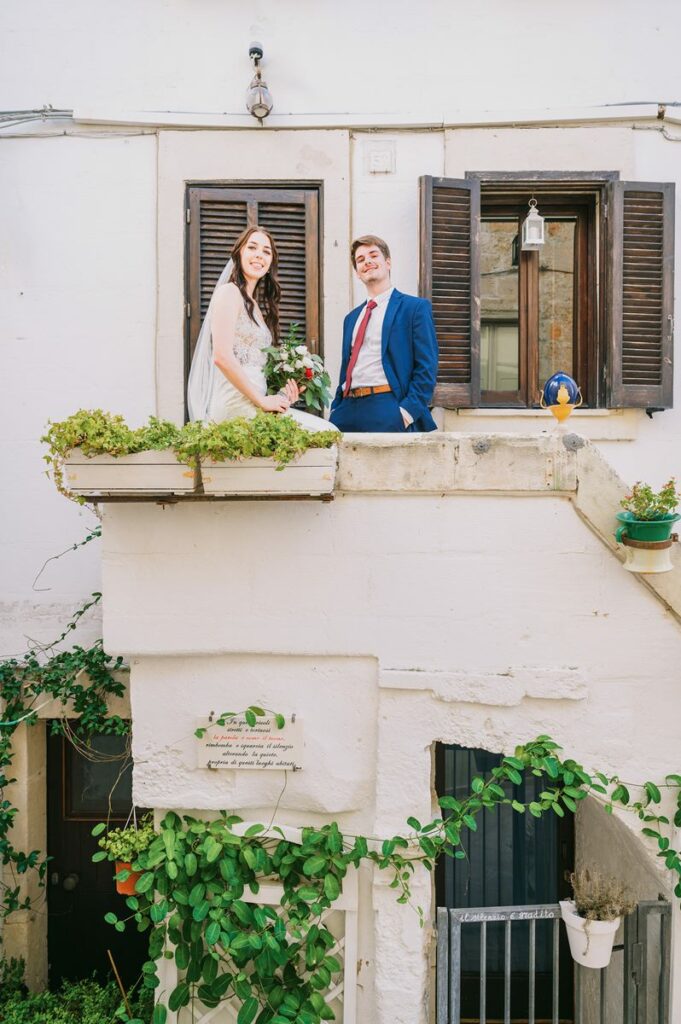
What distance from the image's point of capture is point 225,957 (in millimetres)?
3414

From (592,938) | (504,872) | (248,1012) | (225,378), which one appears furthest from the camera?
(504,872)

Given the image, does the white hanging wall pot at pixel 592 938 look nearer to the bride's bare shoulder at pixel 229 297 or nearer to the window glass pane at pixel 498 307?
the window glass pane at pixel 498 307

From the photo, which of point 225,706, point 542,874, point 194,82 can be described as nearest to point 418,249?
point 194,82

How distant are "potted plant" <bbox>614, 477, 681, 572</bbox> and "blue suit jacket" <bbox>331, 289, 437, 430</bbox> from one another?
3.69ft

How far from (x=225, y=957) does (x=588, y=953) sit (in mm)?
1794

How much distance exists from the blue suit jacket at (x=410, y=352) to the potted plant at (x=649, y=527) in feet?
3.69

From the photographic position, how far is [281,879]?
344 centimetres

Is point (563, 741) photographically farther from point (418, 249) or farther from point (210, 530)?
point (418, 249)

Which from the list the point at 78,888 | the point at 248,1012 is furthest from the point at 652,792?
the point at 78,888

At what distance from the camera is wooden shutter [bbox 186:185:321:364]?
184 inches

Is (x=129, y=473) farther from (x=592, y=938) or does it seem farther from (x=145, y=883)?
(x=592, y=938)

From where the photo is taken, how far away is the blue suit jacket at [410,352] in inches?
150

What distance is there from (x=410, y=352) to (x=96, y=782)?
3668 mm

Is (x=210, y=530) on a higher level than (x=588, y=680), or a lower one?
higher
